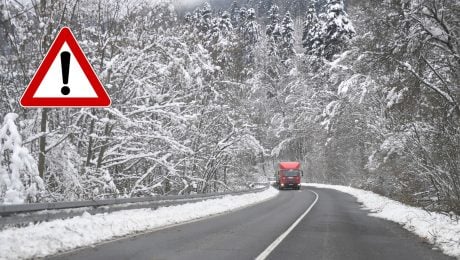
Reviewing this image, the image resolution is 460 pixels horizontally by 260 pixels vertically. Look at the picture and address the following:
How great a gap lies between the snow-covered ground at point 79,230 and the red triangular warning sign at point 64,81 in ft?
9.80

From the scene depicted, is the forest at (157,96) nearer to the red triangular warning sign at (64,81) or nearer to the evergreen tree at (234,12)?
the red triangular warning sign at (64,81)

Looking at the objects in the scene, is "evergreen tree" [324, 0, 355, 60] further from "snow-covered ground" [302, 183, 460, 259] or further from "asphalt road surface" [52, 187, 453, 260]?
"asphalt road surface" [52, 187, 453, 260]

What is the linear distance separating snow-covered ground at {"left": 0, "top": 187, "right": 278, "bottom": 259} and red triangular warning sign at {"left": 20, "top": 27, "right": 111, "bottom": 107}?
2.99 meters

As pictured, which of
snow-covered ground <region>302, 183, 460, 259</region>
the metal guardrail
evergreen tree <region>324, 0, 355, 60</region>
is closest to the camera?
the metal guardrail

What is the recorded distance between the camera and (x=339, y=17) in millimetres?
50562

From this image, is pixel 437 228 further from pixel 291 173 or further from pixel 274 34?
pixel 274 34

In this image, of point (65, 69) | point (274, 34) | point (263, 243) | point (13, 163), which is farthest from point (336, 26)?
point (65, 69)

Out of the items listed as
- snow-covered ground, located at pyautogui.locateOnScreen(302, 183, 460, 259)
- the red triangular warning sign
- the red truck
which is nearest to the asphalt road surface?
snow-covered ground, located at pyautogui.locateOnScreen(302, 183, 460, 259)

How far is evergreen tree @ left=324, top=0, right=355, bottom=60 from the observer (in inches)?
1967

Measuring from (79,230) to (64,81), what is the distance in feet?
15.8

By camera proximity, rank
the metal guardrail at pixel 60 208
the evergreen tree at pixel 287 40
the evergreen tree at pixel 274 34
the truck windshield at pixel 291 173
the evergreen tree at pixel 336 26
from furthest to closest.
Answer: the evergreen tree at pixel 287 40 → the evergreen tree at pixel 274 34 → the evergreen tree at pixel 336 26 → the truck windshield at pixel 291 173 → the metal guardrail at pixel 60 208

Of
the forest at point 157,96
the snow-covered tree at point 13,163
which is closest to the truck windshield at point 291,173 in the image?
the forest at point 157,96

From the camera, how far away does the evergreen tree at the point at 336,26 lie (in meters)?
50.0

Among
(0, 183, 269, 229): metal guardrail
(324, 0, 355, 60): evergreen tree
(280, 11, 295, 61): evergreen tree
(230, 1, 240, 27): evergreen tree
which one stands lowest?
(0, 183, 269, 229): metal guardrail
